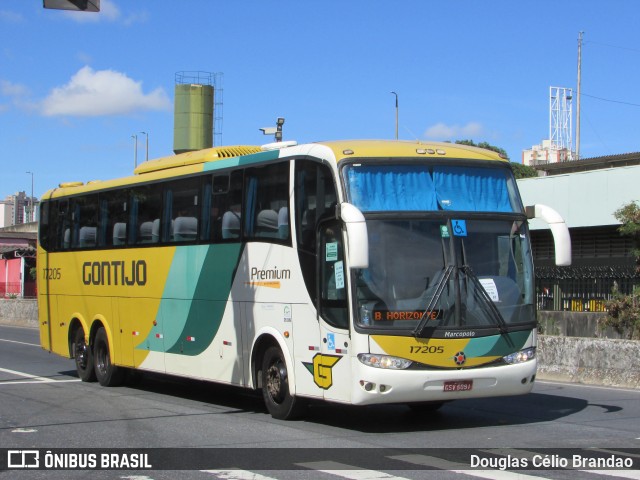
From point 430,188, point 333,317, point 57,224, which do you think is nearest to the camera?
point 333,317

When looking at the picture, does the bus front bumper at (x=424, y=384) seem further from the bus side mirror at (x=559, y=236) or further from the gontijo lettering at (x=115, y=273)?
the gontijo lettering at (x=115, y=273)

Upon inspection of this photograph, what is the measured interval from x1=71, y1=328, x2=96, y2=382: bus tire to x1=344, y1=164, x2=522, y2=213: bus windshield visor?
8717 mm

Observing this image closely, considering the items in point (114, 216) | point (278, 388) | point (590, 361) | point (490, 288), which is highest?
point (114, 216)

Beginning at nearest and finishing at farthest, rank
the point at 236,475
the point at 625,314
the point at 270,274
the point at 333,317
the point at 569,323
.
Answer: the point at 236,475 < the point at 333,317 < the point at 270,274 < the point at 625,314 < the point at 569,323

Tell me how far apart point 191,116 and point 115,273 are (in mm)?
38056

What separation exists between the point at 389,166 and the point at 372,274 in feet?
4.61

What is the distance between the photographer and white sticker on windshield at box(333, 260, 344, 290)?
1070 centimetres

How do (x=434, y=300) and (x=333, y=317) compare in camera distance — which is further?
(x=333, y=317)

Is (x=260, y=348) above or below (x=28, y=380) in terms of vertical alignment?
above

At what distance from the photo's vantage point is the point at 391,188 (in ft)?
36.1

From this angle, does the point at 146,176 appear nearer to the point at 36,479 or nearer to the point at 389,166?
the point at 389,166

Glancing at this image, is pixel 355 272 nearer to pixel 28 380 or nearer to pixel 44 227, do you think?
pixel 28 380

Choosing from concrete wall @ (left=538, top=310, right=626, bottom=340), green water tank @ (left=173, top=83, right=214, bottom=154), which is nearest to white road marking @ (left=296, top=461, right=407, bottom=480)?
concrete wall @ (left=538, top=310, right=626, bottom=340)

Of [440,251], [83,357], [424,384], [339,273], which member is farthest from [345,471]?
[83,357]
